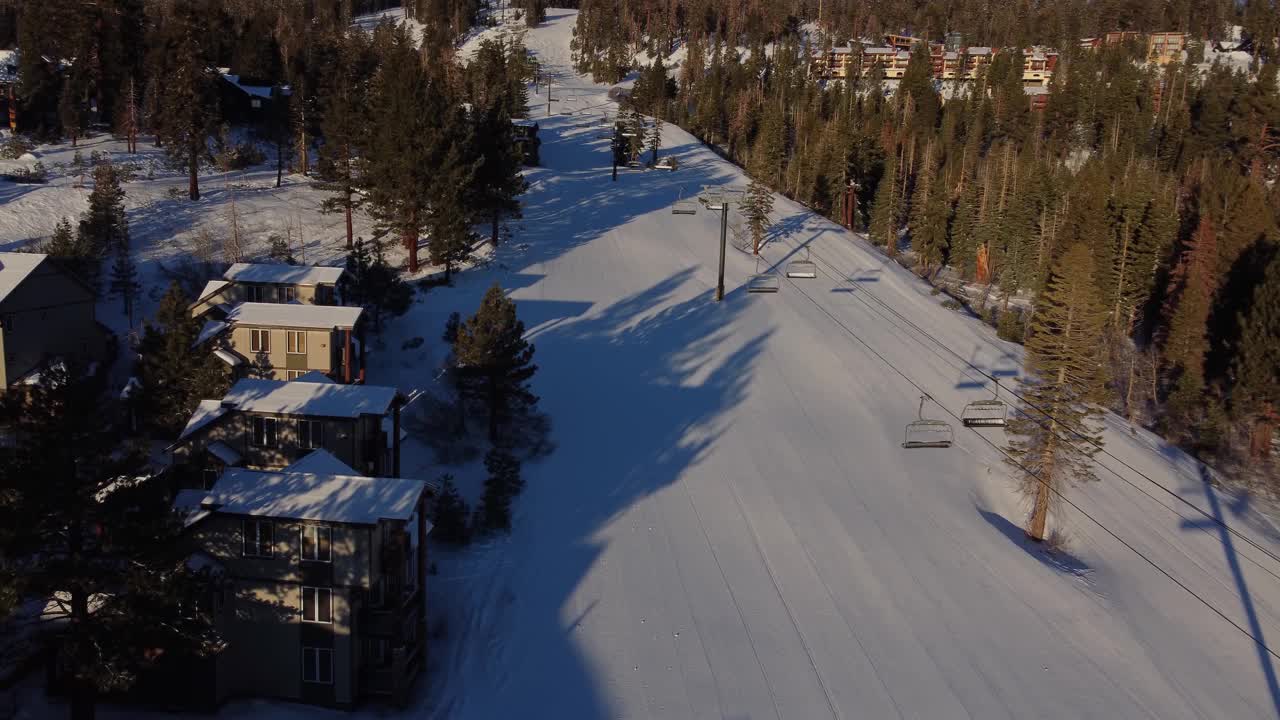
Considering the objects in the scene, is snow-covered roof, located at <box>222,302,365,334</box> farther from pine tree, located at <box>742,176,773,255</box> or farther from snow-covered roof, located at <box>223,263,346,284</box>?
pine tree, located at <box>742,176,773,255</box>

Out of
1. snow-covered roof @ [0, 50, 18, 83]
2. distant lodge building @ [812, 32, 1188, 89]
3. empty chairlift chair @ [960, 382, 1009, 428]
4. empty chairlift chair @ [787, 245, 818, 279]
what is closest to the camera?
empty chairlift chair @ [960, 382, 1009, 428]

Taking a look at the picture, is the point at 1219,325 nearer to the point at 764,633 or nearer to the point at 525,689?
the point at 764,633

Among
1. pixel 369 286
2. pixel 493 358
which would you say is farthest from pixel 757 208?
pixel 493 358

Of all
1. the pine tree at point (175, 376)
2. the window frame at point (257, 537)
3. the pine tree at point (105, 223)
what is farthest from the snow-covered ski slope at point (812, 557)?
the pine tree at point (105, 223)

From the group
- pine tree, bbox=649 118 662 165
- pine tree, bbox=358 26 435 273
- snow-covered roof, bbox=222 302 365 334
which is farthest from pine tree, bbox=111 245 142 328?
pine tree, bbox=649 118 662 165

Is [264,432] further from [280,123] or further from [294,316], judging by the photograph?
[280,123]

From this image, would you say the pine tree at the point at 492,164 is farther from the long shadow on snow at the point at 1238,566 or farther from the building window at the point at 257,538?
the long shadow on snow at the point at 1238,566
